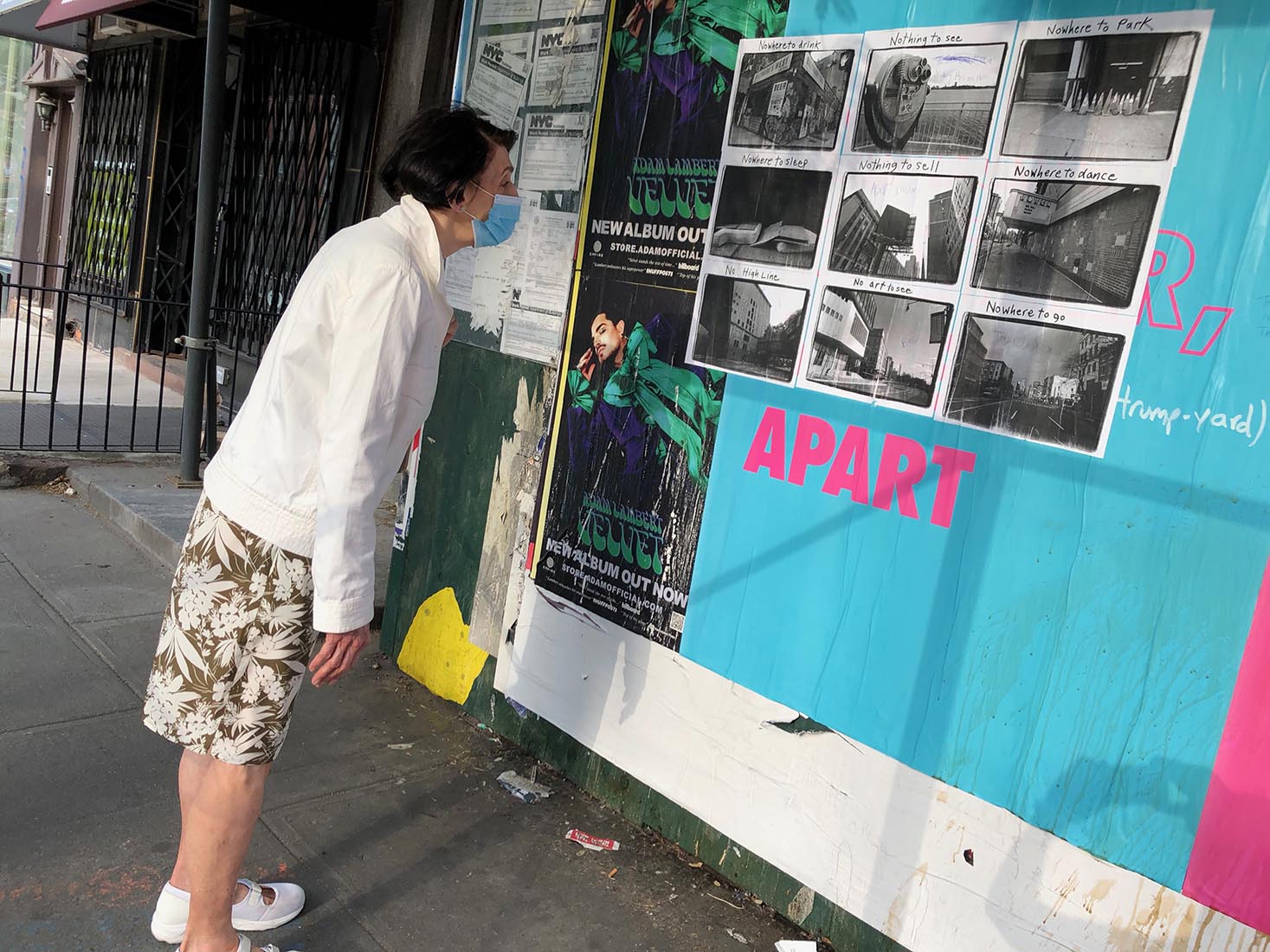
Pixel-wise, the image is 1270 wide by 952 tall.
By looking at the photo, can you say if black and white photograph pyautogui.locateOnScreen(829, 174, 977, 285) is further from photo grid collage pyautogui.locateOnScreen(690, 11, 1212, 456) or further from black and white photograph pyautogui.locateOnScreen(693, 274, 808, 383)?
black and white photograph pyautogui.locateOnScreen(693, 274, 808, 383)

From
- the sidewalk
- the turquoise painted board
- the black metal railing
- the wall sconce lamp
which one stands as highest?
the wall sconce lamp

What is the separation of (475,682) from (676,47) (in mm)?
2305

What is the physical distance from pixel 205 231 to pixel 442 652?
3.51 m

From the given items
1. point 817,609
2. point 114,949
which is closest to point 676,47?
point 817,609

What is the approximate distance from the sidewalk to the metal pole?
7.88 feet

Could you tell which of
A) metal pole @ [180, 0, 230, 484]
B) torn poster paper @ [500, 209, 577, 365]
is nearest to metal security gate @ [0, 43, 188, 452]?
metal pole @ [180, 0, 230, 484]

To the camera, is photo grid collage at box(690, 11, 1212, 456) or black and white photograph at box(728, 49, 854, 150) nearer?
photo grid collage at box(690, 11, 1212, 456)

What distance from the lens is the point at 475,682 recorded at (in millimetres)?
3891

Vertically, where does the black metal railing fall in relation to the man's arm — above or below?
below

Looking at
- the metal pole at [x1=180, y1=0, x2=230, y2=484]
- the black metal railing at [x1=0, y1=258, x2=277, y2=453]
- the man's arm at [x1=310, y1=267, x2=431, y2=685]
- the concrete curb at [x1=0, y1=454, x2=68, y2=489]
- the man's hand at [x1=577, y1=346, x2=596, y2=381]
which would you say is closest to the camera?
the man's arm at [x1=310, y1=267, x2=431, y2=685]

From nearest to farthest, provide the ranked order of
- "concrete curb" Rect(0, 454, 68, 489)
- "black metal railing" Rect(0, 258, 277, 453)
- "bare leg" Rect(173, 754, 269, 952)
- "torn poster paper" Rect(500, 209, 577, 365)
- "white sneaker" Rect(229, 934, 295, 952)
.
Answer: "bare leg" Rect(173, 754, 269, 952), "white sneaker" Rect(229, 934, 295, 952), "torn poster paper" Rect(500, 209, 577, 365), "concrete curb" Rect(0, 454, 68, 489), "black metal railing" Rect(0, 258, 277, 453)

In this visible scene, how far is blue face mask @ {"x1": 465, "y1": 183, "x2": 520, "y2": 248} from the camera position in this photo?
251 cm

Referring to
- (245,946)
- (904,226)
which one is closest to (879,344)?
(904,226)

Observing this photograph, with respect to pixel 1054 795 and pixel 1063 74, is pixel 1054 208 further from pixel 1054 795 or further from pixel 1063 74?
pixel 1054 795
